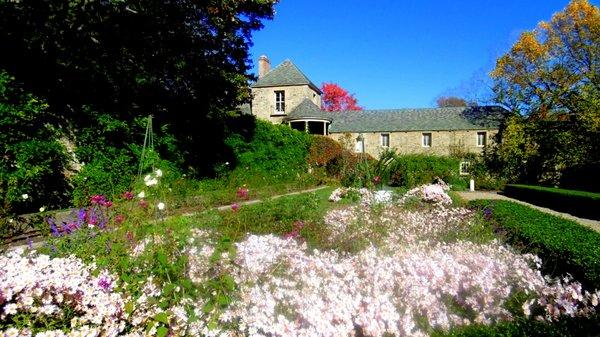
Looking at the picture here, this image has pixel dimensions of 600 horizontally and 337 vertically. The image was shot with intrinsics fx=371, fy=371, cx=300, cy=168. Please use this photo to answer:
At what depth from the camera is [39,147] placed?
27.5 feet

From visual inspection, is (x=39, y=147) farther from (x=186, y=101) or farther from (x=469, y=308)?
(x=469, y=308)

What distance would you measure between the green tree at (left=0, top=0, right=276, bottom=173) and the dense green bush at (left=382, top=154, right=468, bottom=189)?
11071 millimetres

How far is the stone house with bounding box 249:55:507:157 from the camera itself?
29.2m

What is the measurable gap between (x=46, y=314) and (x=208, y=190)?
34.2ft

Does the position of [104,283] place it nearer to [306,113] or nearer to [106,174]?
[106,174]

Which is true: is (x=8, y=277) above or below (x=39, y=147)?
below

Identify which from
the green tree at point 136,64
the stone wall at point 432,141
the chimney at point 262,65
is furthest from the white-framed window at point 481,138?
the green tree at point 136,64

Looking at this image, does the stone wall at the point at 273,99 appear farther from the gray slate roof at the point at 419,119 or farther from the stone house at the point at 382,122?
the gray slate roof at the point at 419,119

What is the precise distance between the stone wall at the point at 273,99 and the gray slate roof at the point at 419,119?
3869 millimetres

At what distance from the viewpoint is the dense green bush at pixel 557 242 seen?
13.3 feet

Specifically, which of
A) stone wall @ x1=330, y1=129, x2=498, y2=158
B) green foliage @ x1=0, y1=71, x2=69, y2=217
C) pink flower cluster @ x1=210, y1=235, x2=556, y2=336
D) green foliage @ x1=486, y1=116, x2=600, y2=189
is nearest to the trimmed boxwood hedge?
green foliage @ x1=486, y1=116, x2=600, y2=189

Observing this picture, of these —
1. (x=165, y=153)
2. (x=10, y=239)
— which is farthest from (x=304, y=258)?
(x=165, y=153)

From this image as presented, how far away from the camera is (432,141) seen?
99.9 ft

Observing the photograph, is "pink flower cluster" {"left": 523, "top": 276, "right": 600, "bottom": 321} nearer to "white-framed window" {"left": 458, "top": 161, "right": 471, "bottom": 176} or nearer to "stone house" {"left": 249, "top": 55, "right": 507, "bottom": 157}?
"stone house" {"left": 249, "top": 55, "right": 507, "bottom": 157}
